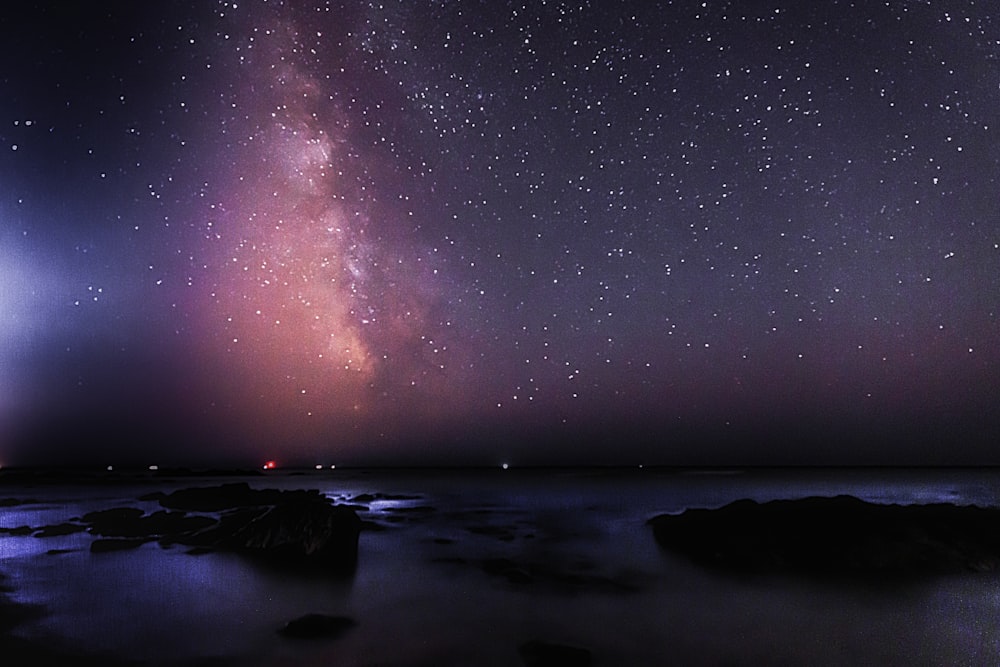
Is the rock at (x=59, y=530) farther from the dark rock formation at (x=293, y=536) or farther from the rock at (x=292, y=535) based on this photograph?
the dark rock formation at (x=293, y=536)

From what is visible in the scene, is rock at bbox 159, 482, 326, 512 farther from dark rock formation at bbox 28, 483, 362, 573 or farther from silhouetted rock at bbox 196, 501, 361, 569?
silhouetted rock at bbox 196, 501, 361, 569

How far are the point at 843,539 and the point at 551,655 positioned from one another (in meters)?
12.6

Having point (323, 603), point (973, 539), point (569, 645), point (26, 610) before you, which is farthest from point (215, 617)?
point (973, 539)

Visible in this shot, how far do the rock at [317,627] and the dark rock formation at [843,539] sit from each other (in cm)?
1123

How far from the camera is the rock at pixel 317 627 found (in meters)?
10.4

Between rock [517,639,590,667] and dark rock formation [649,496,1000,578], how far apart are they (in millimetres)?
8563

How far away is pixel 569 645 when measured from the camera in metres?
10.0

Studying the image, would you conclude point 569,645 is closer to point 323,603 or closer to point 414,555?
point 323,603

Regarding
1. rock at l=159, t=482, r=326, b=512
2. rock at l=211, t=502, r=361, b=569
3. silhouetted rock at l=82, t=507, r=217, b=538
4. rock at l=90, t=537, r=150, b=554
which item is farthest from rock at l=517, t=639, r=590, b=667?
rock at l=159, t=482, r=326, b=512

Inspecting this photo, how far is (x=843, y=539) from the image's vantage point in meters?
17.2

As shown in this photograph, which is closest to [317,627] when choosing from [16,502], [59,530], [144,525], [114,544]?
[114,544]

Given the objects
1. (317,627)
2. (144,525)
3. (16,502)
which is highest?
(144,525)

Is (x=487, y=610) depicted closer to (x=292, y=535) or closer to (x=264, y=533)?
(x=292, y=535)

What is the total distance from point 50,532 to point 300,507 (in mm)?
12440
